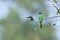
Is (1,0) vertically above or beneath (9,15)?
above

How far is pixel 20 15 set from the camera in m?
3.51

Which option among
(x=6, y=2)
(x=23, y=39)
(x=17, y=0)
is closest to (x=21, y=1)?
(x=17, y=0)

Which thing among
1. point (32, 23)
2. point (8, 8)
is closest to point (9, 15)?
point (8, 8)

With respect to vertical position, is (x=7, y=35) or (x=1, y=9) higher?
(x=1, y=9)

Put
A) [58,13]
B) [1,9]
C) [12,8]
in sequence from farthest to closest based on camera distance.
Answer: [12,8]
[1,9]
[58,13]

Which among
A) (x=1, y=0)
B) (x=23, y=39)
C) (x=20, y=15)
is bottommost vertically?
(x=23, y=39)

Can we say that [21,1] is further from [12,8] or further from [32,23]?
[32,23]

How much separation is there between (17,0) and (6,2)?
279 millimetres

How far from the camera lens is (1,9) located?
3.40 metres

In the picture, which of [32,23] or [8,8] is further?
[8,8]

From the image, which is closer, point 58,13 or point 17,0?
point 58,13

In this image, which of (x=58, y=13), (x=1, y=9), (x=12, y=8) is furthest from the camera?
(x=12, y=8)

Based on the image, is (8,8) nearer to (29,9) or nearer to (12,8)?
(12,8)

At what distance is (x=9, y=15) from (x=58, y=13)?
1.67 m
